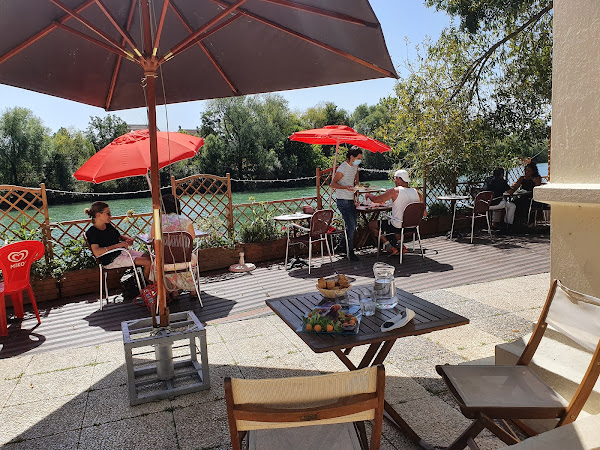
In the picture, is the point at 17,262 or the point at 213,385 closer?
the point at 213,385

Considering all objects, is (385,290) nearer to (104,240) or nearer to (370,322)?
(370,322)

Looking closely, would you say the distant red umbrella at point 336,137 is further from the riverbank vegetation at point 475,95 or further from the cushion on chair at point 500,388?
the cushion on chair at point 500,388

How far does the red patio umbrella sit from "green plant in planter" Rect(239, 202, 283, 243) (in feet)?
9.94

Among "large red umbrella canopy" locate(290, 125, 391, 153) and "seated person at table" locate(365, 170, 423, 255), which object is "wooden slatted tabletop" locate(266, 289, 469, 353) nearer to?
"seated person at table" locate(365, 170, 423, 255)

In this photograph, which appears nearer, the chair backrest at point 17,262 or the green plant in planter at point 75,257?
the chair backrest at point 17,262

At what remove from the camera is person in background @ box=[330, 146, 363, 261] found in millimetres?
6145

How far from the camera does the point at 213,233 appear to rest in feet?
21.4

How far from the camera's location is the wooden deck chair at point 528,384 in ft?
5.49

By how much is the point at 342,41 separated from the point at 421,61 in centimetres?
736

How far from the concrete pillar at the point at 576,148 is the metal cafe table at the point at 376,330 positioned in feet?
1.93

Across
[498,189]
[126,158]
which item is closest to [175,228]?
[126,158]

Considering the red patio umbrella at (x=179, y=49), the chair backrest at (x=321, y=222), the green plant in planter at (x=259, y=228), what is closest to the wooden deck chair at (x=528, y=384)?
the red patio umbrella at (x=179, y=49)

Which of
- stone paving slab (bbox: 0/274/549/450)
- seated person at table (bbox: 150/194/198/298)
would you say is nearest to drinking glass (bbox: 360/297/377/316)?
stone paving slab (bbox: 0/274/549/450)

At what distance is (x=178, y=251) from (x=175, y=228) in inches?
9.4
